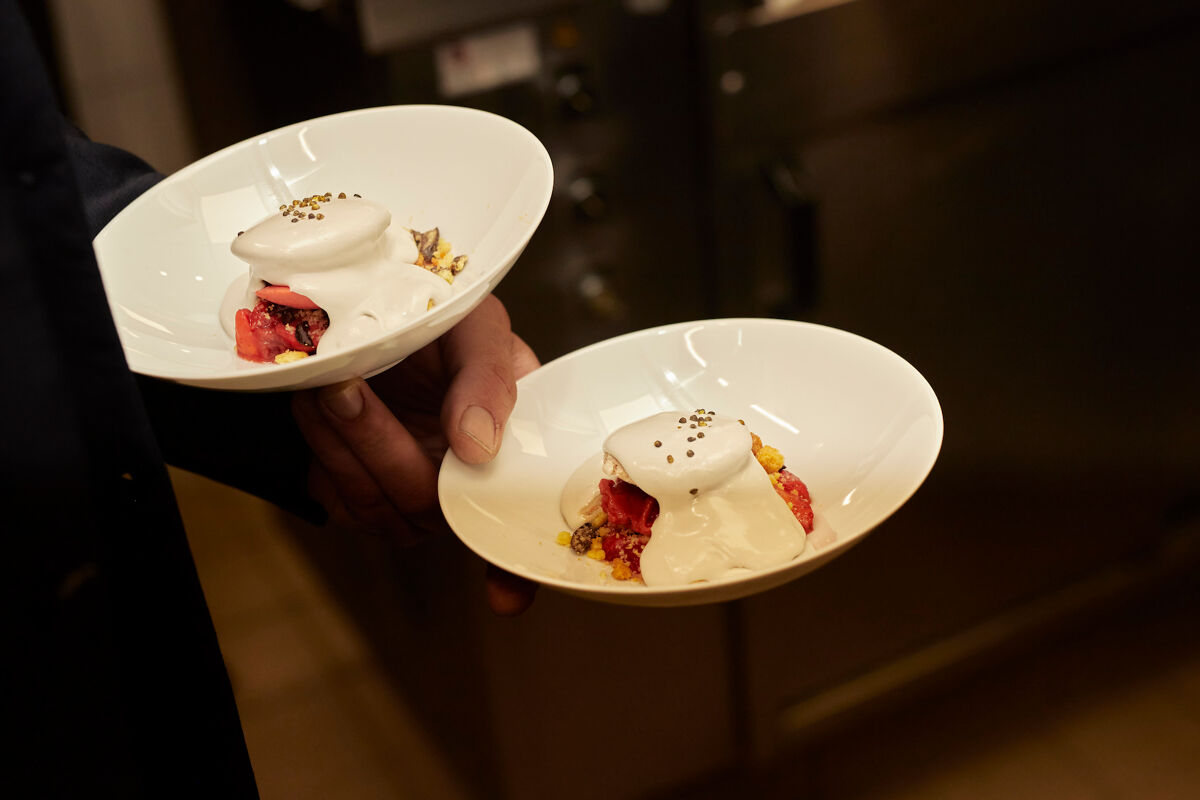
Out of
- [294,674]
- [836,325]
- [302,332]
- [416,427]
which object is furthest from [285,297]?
[294,674]

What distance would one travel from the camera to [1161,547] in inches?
79.9

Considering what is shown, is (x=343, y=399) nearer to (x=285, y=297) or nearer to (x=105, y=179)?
(x=285, y=297)

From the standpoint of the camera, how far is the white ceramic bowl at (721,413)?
72 centimetres

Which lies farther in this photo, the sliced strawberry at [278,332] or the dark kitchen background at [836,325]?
the dark kitchen background at [836,325]

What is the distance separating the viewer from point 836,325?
1.61m

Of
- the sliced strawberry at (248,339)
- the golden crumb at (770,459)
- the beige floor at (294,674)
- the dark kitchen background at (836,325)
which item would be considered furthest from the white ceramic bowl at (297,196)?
the beige floor at (294,674)

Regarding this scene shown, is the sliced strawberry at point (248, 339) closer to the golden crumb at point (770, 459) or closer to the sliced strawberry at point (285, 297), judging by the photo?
the sliced strawberry at point (285, 297)

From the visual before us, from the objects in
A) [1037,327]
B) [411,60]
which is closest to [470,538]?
[411,60]

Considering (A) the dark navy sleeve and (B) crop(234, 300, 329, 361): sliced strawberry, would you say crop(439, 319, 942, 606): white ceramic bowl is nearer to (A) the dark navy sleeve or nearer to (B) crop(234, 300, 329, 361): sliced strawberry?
(B) crop(234, 300, 329, 361): sliced strawberry

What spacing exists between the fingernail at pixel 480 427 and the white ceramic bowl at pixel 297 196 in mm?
75

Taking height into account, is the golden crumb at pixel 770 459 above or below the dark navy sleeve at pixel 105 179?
below

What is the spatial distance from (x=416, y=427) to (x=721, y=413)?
1.07 feet

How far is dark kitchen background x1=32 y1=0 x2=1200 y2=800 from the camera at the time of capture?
1437 mm

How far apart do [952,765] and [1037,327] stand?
0.74 m
